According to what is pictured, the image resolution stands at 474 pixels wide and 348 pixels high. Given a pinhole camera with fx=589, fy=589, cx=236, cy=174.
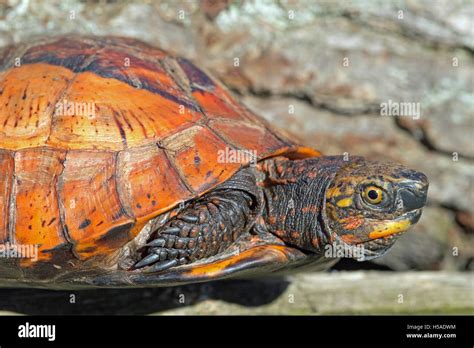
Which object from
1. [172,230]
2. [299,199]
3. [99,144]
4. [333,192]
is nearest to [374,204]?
[333,192]

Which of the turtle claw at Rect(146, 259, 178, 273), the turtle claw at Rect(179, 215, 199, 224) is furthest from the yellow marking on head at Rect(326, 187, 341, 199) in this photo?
the turtle claw at Rect(146, 259, 178, 273)

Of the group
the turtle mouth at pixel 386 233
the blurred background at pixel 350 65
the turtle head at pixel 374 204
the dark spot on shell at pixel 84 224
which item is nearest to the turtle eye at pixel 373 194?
the turtle head at pixel 374 204

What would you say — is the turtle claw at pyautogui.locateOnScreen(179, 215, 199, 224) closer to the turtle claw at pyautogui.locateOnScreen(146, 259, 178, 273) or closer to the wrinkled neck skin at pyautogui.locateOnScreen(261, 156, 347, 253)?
the turtle claw at pyautogui.locateOnScreen(146, 259, 178, 273)

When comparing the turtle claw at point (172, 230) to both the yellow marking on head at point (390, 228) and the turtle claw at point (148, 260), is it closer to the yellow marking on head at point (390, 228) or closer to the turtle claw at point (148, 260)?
the turtle claw at point (148, 260)

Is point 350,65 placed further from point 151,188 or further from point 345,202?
point 151,188

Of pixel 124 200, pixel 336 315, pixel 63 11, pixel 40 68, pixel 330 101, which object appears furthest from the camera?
pixel 330 101

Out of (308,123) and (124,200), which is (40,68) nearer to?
(124,200)

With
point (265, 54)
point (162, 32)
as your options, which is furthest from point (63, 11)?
point (265, 54)

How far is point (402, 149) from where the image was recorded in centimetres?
425

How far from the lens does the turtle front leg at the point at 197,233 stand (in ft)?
7.99

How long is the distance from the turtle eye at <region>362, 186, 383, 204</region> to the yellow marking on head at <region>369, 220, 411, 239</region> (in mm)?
110

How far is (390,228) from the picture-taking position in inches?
99.3

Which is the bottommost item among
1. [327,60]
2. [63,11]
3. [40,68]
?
[40,68]
